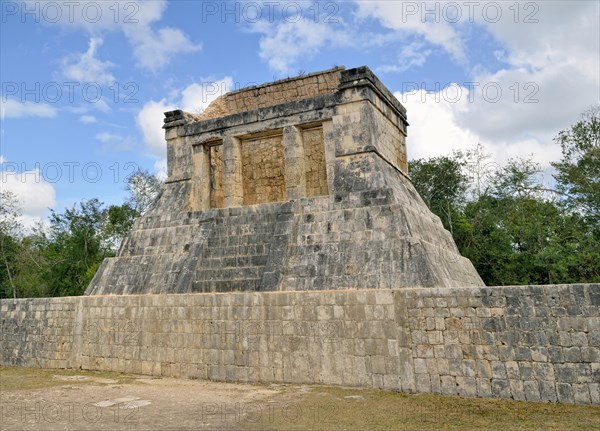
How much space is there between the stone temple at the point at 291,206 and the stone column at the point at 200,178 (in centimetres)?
3

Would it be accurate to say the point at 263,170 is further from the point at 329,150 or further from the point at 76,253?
the point at 76,253

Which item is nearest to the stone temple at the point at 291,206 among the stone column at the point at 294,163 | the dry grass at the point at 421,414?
the stone column at the point at 294,163

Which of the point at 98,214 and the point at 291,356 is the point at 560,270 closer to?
the point at 291,356

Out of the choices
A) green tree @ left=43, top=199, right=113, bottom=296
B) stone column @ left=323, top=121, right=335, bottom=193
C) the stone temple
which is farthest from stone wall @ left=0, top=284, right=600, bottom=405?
green tree @ left=43, top=199, right=113, bottom=296

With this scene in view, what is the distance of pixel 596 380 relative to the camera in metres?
6.09

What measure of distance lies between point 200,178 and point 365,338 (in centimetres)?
616

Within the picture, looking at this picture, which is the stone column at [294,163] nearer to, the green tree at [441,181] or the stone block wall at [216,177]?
the stone block wall at [216,177]

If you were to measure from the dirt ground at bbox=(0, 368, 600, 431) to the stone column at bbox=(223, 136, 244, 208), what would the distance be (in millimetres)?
4424

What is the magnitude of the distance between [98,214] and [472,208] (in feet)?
64.0

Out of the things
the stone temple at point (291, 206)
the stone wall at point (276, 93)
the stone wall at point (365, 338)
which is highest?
the stone wall at point (276, 93)

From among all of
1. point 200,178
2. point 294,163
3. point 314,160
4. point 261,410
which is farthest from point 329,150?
point 261,410

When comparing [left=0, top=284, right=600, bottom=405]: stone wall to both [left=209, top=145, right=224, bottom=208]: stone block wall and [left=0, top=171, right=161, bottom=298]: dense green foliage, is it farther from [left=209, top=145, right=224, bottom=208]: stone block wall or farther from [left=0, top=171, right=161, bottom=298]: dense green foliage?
[left=0, top=171, right=161, bottom=298]: dense green foliage

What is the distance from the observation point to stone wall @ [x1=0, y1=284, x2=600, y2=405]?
636 centimetres

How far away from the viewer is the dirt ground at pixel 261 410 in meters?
5.54
